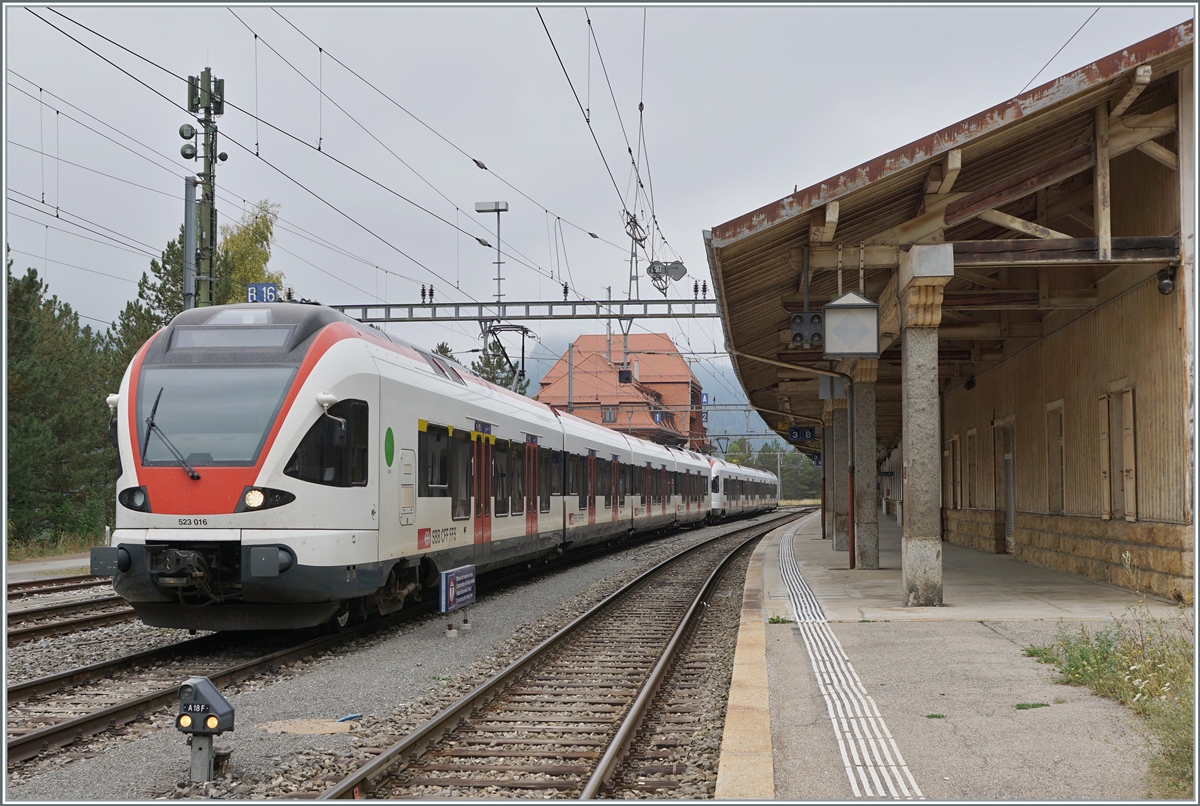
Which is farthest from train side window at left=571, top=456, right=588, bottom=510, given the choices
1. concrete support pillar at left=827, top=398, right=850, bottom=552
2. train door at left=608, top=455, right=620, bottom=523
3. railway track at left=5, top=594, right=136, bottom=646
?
railway track at left=5, top=594, right=136, bottom=646

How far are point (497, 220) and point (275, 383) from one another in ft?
66.5

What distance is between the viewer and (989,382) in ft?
75.4

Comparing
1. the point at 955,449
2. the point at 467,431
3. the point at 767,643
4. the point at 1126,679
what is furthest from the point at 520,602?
the point at 955,449

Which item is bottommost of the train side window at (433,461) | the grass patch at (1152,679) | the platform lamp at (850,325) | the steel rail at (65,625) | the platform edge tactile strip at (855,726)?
the steel rail at (65,625)

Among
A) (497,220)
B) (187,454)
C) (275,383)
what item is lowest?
(187,454)

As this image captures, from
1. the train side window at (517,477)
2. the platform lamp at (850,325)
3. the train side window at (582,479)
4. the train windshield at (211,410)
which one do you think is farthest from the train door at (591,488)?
the train windshield at (211,410)

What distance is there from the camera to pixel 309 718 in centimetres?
790

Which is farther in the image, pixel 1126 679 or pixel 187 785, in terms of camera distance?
pixel 1126 679

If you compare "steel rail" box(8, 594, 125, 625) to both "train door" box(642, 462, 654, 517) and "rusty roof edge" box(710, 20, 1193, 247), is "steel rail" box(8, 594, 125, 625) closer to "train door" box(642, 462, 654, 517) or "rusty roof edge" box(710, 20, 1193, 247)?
"rusty roof edge" box(710, 20, 1193, 247)

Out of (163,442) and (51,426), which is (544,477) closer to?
(163,442)

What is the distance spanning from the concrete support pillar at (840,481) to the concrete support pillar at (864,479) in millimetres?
5474

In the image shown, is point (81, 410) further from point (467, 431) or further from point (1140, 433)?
point (1140, 433)

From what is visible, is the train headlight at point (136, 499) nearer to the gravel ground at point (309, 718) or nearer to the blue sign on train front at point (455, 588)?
the gravel ground at point (309, 718)

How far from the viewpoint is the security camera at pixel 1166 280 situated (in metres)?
12.3
